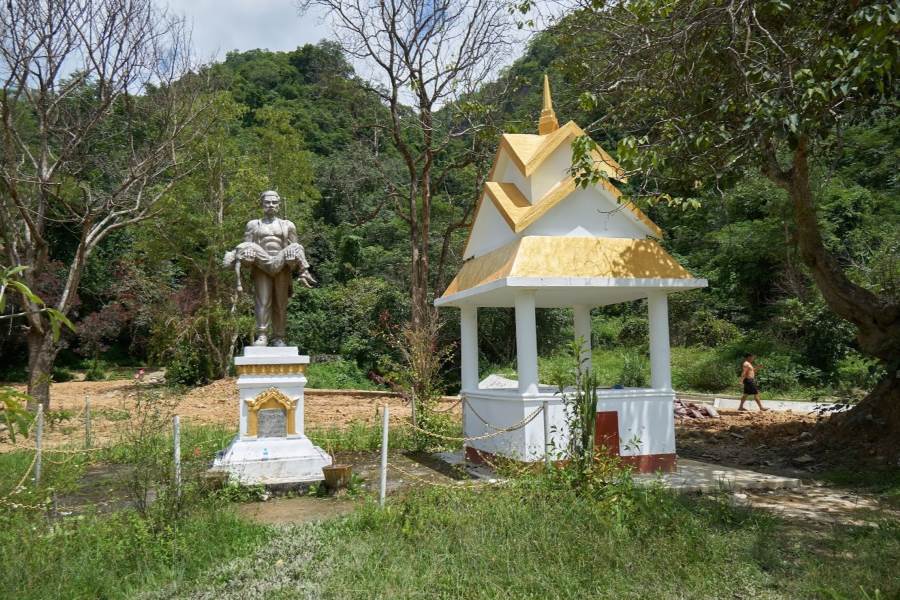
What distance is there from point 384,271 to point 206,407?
38.0ft

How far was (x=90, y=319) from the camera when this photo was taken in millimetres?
27172

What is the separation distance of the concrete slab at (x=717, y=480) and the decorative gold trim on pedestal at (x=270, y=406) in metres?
4.24

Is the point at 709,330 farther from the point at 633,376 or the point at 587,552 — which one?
the point at 587,552

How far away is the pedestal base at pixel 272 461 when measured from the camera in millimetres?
7742

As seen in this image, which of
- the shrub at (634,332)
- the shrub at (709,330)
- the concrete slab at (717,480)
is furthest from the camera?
the shrub at (634,332)

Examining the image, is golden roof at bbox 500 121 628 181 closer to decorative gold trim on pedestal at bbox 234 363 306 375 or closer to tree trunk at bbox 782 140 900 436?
tree trunk at bbox 782 140 900 436

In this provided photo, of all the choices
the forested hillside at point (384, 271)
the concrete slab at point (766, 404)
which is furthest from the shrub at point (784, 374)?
the concrete slab at point (766, 404)

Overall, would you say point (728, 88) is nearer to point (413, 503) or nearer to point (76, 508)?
point (413, 503)

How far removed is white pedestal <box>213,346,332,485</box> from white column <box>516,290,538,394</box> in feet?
8.53

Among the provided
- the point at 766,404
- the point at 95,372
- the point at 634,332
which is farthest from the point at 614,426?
the point at 95,372

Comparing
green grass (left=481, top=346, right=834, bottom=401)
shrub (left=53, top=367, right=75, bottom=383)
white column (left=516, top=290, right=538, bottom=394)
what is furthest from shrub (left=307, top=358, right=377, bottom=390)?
white column (left=516, top=290, right=538, bottom=394)

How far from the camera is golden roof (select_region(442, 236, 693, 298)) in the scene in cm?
795

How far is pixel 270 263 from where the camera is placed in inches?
351

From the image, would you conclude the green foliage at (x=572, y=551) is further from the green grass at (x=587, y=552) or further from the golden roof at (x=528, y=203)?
the golden roof at (x=528, y=203)
